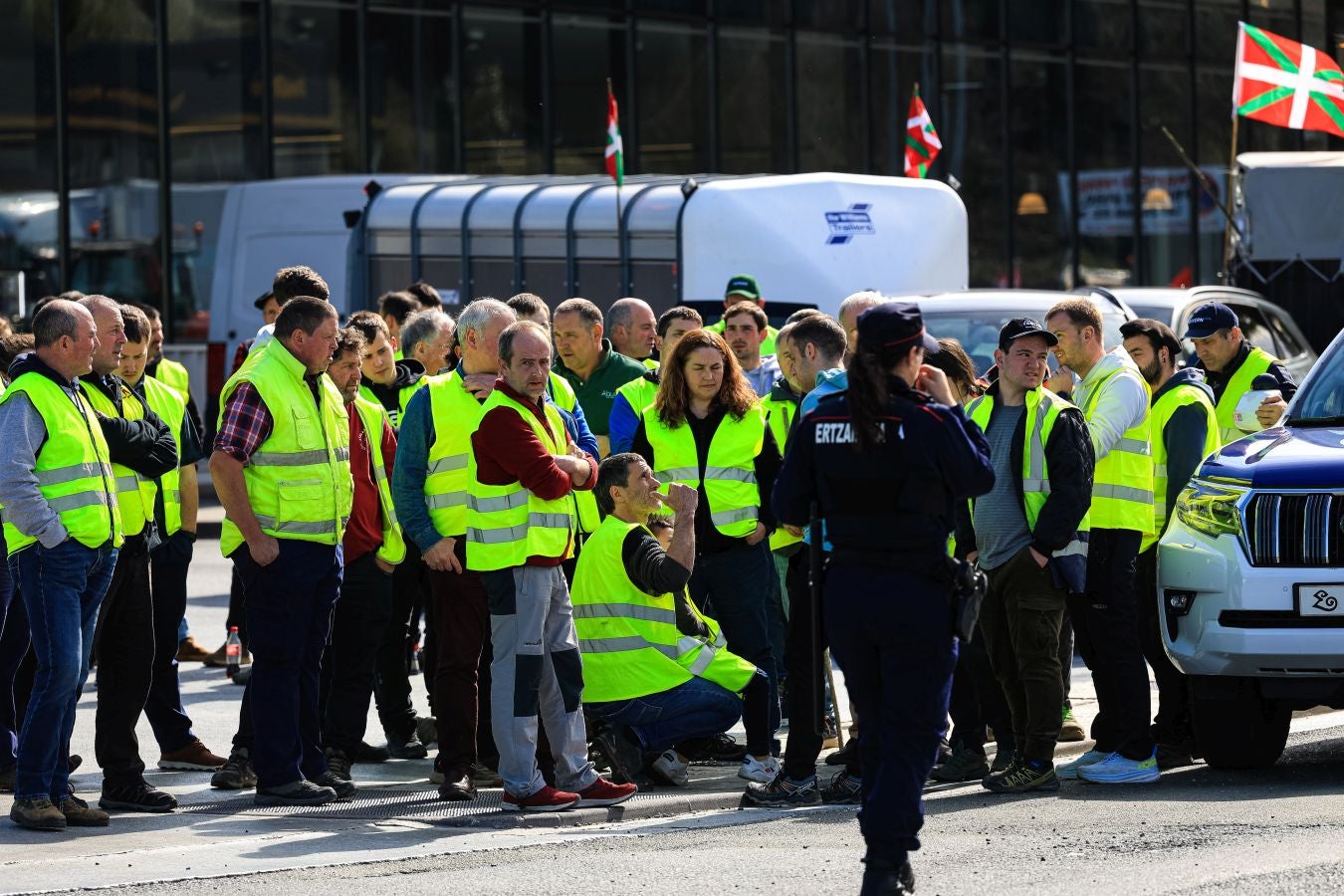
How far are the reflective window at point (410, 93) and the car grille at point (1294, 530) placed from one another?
65.0 ft

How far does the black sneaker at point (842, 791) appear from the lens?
898cm

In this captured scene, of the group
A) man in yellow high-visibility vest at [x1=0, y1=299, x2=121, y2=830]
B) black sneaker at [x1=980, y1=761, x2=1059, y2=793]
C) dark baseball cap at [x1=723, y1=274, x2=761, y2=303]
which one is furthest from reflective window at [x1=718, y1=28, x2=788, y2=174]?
man in yellow high-visibility vest at [x1=0, y1=299, x2=121, y2=830]

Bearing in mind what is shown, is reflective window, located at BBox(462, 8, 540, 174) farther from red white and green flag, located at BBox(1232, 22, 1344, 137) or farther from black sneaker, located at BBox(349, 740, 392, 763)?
black sneaker, located at BBox(349, 740, 392, 763)

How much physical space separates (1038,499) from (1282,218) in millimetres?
13442

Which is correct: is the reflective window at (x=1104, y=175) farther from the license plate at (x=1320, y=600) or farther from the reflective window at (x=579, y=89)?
the license plate at (x=1320, y=600)

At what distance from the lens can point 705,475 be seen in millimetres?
9586

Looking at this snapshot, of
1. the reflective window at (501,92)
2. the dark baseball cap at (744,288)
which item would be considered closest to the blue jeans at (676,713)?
the dark baseball cap at (744,288)

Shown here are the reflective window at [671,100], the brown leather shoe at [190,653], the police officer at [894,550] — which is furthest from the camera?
the reflective window at [671,100]

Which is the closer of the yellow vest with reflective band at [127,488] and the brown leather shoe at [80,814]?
the brown leather shoe at [80,814]

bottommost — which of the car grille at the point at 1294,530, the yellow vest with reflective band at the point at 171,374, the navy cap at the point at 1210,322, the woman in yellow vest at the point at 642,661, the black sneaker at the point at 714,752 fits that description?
the black sneaker at the point at 714,752

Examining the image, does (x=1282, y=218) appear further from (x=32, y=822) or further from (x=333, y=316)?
(x=32, y=822)

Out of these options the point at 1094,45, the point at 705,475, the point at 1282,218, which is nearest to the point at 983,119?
the point at 1094,45

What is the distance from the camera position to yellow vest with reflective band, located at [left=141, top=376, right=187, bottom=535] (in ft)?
32.1

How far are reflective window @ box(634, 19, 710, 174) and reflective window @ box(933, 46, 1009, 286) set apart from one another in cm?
437
